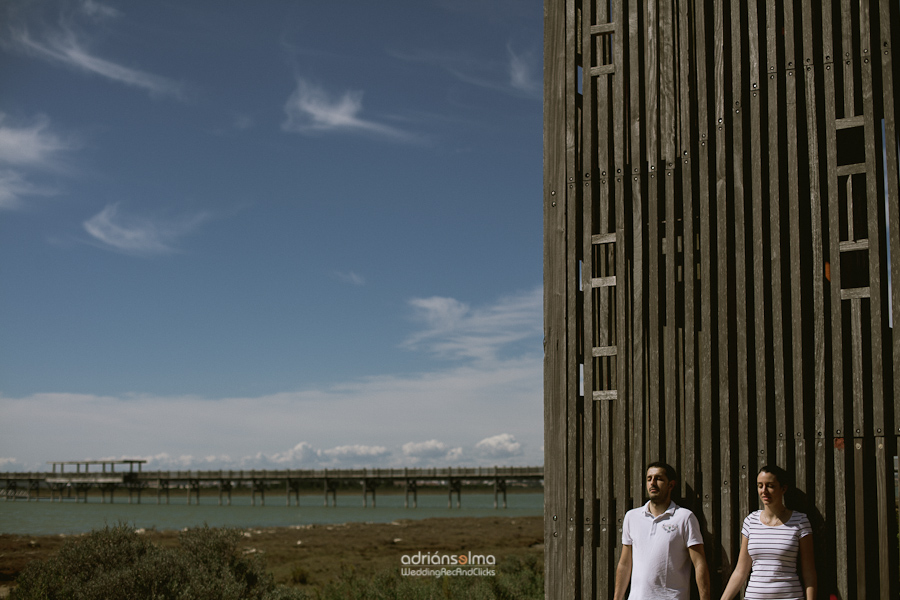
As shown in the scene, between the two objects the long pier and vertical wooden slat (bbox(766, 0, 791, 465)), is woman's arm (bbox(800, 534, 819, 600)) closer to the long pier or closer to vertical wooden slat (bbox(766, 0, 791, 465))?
vertical wooden slat (bbox(766, 0, 791, 465))

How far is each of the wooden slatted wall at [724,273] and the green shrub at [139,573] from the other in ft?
19.0

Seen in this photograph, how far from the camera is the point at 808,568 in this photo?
4.71m

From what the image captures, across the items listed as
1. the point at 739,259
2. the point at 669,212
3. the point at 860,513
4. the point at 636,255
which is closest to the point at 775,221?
the point at 739,259

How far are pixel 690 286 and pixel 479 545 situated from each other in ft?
77.9

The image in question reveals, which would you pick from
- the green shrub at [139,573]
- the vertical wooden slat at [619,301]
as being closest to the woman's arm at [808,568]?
the vertical wooden slat at [619,301]

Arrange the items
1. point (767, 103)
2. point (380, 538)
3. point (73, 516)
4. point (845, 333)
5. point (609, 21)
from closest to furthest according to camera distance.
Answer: point (845, 333) < point (767, 103) < point (609, 21) < point (380, 538) < point (73, 516)

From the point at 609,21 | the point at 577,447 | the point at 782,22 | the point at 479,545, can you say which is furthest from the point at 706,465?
the point at 479,545

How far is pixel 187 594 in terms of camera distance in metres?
9.44

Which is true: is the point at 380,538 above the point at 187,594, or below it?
below

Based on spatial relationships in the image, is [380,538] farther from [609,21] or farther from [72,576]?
[609,21]

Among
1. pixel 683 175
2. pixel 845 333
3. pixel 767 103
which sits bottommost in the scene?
pixel 845 333

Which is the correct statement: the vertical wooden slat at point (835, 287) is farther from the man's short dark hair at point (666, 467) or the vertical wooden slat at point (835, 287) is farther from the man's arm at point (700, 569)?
the man's short dark hair at point (666, 467)

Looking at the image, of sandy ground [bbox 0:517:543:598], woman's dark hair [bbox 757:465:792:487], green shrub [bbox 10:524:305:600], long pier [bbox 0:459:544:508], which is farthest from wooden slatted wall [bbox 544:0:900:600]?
long pier [bbox 0:459:544:508]

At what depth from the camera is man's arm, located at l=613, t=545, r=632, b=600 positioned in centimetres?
540
